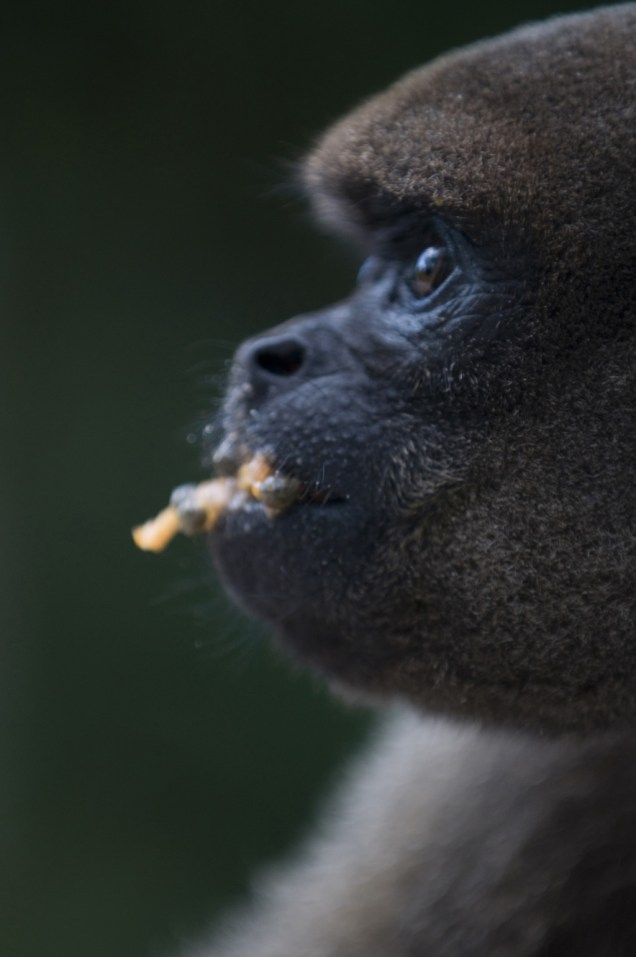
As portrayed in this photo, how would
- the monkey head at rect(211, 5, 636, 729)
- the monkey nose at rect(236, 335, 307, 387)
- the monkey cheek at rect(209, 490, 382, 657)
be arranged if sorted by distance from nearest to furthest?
the monkey head at rect(211, 5, 636, 729)
the monkey cheek at rect(209, 490, 382, 657)
the monkey nose at rect(236, 335, 307, 387)

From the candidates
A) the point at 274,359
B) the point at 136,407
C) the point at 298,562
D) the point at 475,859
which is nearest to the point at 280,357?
the point at 274,359

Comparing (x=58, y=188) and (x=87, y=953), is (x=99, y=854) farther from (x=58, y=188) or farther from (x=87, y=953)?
(x=58, y=188)

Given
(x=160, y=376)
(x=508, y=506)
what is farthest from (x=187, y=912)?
(x=508, y=506)

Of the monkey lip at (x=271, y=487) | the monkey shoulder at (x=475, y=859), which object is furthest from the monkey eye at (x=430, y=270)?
the monkey shoulder at (x=475, y=859)

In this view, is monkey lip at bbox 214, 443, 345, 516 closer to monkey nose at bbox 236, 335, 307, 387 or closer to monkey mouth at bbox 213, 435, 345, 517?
monkey mouth at bbox 213, 435, 345, 517

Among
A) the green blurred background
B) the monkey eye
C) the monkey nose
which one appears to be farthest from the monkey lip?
the green blurred background

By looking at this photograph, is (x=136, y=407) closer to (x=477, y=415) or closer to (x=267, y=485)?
(x=267, y=485)
